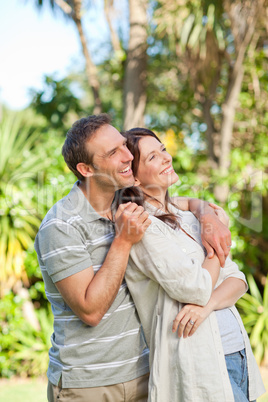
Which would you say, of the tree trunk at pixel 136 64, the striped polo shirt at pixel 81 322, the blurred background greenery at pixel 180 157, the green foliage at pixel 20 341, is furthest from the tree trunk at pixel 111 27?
the striped polo shirt at pixel 81 322

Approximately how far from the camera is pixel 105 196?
215 cm

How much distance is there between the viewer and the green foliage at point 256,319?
5.34 meters

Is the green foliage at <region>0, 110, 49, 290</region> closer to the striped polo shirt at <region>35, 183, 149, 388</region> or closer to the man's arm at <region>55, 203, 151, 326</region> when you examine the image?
the striped polo shirt at <region>35, 183, 149, 388</region>

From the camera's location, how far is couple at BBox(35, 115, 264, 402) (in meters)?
1.81

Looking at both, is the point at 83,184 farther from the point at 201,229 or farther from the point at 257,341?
the point at 257,341

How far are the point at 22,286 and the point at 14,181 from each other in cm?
155

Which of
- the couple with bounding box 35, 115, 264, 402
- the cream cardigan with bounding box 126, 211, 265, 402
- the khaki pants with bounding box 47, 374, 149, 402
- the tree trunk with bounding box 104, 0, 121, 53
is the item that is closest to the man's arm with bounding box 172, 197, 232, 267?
the couple with bounding box 35, 115, 264, 402

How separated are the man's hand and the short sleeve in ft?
0.62

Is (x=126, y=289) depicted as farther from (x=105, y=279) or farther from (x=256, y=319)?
(x=256, y=319)

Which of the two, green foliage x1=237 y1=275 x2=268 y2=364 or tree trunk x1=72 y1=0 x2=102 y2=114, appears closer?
green foliage x1=237 y1=275 x2=268 y2=364

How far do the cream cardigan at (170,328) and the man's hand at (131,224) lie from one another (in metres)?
0.06

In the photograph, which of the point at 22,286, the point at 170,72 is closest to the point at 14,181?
the point at 22,286

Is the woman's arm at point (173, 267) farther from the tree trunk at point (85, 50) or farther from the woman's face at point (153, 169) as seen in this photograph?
the tree trunk at point (85, 50)

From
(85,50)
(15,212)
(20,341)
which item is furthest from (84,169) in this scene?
(85,50)
